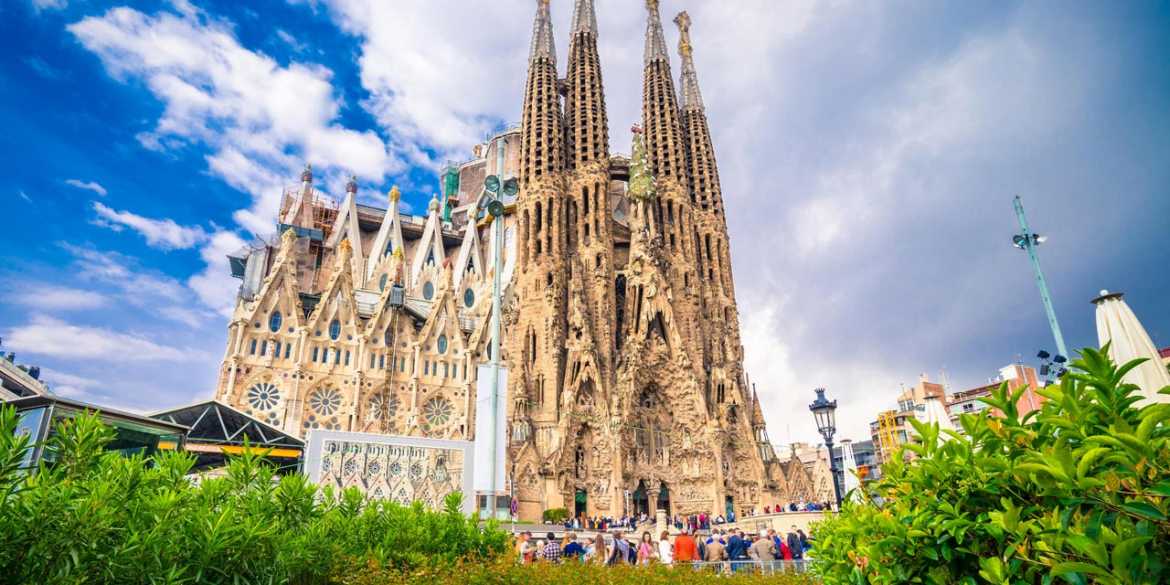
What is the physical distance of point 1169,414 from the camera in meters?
1.99

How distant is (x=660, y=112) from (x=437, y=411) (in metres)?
23.4

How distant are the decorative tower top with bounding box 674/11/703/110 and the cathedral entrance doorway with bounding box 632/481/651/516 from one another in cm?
2553

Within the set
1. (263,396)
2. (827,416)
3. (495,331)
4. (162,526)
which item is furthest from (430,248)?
(162,526)

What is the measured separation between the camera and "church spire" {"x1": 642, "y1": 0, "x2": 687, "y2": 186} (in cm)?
4075

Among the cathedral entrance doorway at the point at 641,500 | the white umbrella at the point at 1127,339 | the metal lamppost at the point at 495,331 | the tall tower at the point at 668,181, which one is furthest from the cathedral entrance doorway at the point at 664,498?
the white umbrella at the point at 1127,339

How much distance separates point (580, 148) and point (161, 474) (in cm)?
3446

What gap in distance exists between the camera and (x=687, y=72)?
1797 inches

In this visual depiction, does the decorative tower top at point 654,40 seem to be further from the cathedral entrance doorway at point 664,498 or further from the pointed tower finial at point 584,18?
the cathedral entrance doorway at point 664,498

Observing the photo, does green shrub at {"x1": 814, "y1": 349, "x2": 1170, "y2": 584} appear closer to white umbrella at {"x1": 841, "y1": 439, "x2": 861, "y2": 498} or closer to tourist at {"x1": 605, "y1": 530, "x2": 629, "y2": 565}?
white umbrella at {"x1": 841, "y1": 439, "x2": 861, "y2": 498}

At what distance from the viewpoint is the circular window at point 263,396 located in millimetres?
30672

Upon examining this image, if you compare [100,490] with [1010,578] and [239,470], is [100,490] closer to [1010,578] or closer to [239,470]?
[239,470]

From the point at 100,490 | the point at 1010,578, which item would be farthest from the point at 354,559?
the point at 1010,578

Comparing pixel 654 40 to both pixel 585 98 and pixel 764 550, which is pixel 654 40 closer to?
pixel 585 98

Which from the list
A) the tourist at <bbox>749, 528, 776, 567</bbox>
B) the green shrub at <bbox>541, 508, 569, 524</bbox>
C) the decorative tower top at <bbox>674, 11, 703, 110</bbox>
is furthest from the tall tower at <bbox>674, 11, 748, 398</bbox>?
the tourist at <bbox>749, 528, 776, 567</bbox>
